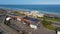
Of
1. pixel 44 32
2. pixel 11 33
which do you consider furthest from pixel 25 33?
pixel 44 32

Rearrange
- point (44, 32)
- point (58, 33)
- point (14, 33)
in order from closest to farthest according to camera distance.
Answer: point (58, 33), point (44, 32), point (14, 33)

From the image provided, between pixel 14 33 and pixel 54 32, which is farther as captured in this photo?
pixel 14 33

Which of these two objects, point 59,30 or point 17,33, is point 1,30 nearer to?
point 17,33

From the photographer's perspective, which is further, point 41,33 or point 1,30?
point 1,30

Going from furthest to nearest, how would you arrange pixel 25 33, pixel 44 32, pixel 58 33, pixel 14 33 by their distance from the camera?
pixel 14 33 → pixel 25 33 → pixel 44 32 → pixel 58 33

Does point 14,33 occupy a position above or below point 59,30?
below

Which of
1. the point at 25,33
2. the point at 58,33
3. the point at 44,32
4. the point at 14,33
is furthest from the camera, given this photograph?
the point at 14,33

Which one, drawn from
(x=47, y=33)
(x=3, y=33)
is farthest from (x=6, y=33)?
(x=47, y=33)

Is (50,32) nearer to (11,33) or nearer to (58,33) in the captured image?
(58,33)

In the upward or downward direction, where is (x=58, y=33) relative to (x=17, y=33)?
upward
